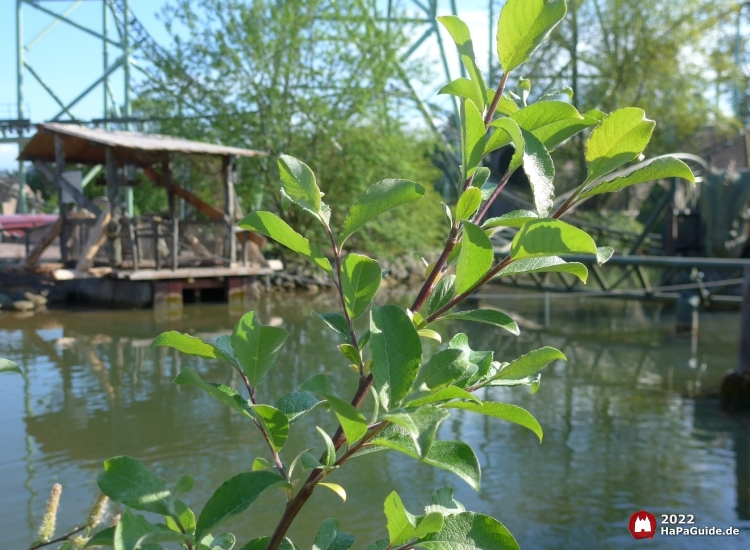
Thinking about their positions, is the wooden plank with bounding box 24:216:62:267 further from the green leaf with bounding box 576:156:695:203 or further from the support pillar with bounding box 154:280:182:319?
the green leaf with bounding box 576:156:695:203

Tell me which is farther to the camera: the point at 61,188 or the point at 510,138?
the point at 61,188

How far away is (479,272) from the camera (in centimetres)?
75

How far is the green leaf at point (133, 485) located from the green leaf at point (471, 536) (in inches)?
10.4

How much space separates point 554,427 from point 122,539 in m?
5.25

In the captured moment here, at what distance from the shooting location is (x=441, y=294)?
0.86 metres

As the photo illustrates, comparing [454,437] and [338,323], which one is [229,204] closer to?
[454,437]

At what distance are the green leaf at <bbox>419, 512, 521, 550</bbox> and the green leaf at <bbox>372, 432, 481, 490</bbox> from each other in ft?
0.33

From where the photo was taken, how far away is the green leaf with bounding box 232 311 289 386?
796 mm

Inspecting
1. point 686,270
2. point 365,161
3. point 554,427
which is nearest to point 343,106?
point 365,161

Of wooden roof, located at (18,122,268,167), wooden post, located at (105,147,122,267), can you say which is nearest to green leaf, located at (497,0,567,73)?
wooden roof, located at (18,122,268,167)

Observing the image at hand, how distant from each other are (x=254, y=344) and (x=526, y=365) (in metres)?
0.29

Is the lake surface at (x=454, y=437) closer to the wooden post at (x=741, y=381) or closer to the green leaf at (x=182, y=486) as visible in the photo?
the wooden post at (x=741, y=381)

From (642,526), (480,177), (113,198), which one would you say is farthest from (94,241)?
(480,177)

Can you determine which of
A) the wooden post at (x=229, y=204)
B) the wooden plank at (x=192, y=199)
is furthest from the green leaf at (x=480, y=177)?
the wooden plank at (x=192, y=199)
